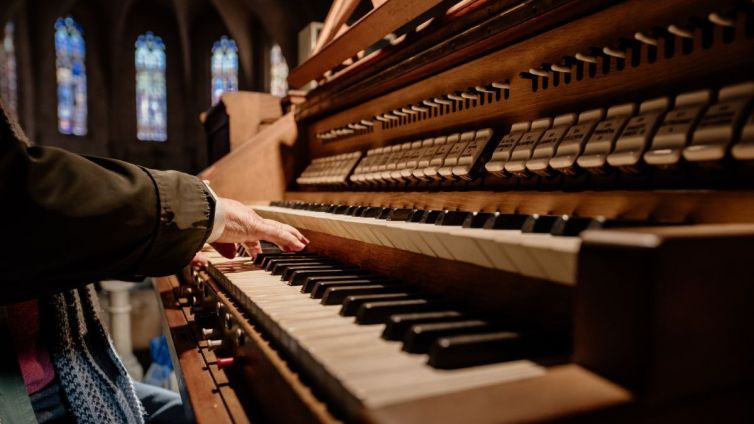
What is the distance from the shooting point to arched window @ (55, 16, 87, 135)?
480 inches

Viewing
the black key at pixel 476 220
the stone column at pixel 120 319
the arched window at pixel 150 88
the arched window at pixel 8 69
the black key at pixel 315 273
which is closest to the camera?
the black key at pixel 476 220

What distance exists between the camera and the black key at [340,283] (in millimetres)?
1071

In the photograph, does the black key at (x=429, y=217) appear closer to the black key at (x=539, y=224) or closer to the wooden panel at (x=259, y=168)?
the black key at (x=539, y=224)

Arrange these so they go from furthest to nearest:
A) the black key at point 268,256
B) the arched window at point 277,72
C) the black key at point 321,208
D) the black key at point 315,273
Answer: the arched window at point 277,72, the black key at point 321,208, the black key at point 268,256, the black key at point 315,273

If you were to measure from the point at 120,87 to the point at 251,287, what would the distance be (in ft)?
45.3

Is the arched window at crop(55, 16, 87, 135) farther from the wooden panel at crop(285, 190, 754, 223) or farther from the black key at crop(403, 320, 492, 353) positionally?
the black key at crop(403, 320, 492, 353)

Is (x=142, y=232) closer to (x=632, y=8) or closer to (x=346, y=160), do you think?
(x=632, y=8)

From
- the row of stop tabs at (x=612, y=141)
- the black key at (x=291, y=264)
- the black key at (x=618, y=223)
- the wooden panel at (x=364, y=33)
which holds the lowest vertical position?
the black key at (x=291, y=264)

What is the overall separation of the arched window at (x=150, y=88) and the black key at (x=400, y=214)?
13799mm

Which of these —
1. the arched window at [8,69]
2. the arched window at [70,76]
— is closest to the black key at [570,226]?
the arched window at [8,69]

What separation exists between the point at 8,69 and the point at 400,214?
500 inches

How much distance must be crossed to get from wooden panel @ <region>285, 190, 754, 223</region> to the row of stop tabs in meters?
0.05

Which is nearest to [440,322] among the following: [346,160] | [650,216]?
[650,216]

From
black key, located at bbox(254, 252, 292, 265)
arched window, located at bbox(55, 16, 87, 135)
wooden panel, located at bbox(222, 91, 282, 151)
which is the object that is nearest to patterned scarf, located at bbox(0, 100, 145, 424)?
black key, located at bbox(254, 252, 292, 265)
